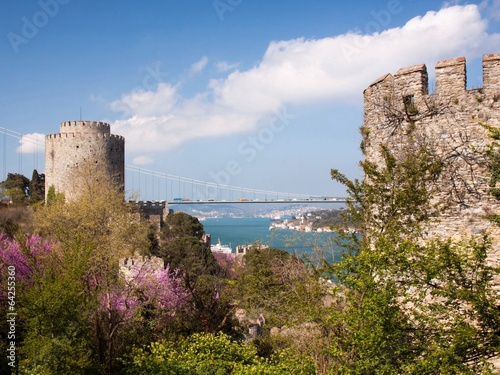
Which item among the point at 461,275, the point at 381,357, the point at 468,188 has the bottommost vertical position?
the point at 381,357

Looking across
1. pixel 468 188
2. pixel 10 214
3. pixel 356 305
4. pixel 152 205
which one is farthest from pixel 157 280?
pixel 152 205

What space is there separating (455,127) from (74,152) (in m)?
27.5

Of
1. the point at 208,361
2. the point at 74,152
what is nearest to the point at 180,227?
the point at 74,152

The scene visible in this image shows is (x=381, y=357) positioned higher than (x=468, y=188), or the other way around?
(x=468, y=188)

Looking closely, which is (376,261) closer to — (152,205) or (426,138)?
(426,138)

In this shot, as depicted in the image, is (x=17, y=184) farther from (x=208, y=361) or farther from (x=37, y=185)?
(x=208, y=361)

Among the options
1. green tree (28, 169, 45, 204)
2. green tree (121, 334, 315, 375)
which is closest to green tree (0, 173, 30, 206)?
green tree (28, 169, 45, 204)

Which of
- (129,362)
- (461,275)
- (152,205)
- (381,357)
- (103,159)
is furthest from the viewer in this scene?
(152,205)

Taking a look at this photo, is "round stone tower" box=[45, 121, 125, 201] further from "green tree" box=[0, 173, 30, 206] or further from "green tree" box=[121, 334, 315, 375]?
"green tree" box=[121, 334, 315, 375]

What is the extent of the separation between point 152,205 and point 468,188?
1428 inches

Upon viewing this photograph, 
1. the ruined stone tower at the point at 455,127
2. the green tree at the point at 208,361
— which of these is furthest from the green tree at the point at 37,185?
the ruined stone tower at the point at 455,127

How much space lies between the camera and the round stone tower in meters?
29.6

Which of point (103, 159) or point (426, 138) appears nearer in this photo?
point (426, 138)

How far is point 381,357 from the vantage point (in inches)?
216
